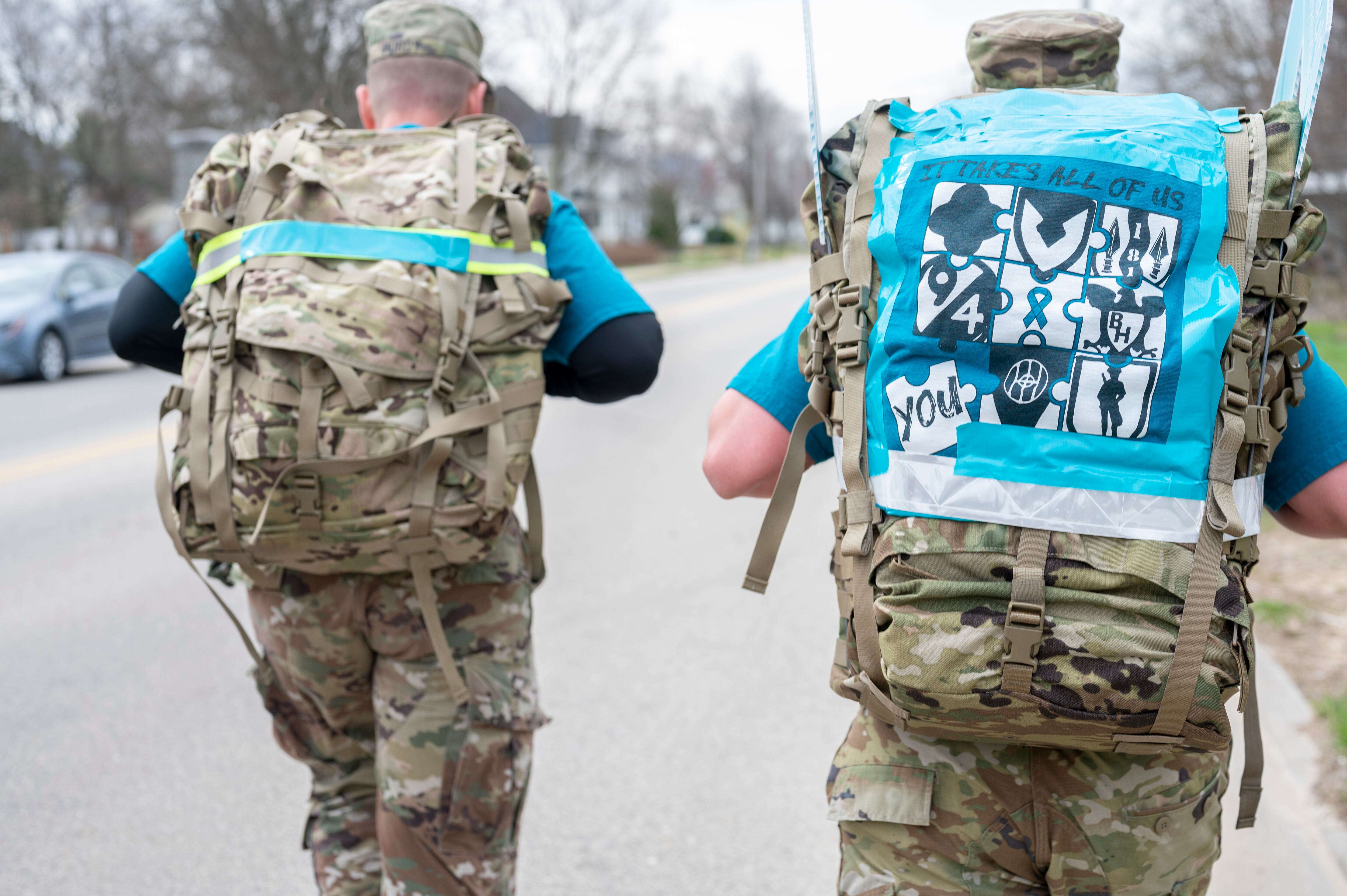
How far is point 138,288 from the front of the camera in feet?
7.70

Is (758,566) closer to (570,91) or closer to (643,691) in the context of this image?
(643,691)

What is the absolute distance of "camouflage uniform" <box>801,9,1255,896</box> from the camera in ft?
4.75

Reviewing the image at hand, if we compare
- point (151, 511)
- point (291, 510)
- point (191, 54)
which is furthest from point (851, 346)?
point (191, 54)

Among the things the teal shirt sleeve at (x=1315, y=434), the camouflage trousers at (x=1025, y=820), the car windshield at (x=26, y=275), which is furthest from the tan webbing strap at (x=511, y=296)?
the car windshield at (x=26, y=275)

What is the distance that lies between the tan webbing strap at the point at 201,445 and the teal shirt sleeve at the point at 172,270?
33 centimetres

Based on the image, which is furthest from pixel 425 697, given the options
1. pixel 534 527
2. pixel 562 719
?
pixel 562 719

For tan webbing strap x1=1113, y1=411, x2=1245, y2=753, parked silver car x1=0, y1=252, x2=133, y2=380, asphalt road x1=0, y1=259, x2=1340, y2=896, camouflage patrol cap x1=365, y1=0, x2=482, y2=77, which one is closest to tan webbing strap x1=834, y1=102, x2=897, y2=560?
tan webbing strap x1=1113, y1=411, x2=1245, y2=753

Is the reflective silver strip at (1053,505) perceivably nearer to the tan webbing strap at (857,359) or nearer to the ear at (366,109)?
the tan webbing strap at (857,359)

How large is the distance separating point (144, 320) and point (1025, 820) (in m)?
1.97

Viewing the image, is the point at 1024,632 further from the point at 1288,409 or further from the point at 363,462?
the point at 363,462

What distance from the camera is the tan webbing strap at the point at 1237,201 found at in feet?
4.87

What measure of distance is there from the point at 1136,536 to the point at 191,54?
1174 inches

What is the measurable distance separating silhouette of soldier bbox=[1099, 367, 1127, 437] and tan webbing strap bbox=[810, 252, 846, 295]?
1.27 ft

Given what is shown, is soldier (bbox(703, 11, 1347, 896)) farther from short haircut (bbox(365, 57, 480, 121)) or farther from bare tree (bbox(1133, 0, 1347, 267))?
bare tree (bbox(1133, 0, 1347, 267))
